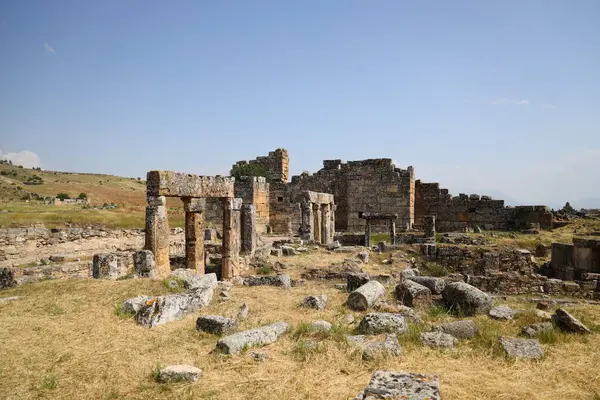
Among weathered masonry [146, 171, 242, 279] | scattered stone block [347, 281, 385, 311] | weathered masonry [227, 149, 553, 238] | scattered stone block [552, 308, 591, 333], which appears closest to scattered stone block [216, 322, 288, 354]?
scattered stone block [347, 281, 385, 311]

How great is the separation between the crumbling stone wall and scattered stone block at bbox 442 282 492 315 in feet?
65.3

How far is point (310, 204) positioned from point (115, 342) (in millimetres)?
16170

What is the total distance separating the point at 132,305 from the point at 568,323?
741 centimetres

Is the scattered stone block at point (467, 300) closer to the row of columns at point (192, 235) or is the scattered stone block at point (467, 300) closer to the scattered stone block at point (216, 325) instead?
the scattered stone block at point (216, 325)

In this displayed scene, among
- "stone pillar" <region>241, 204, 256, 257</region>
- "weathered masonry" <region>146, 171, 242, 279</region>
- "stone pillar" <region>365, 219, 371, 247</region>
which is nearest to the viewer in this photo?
"weathered masonry" <region>146, 171, 242, 279</region>

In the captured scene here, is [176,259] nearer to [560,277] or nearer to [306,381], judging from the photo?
[306,381]

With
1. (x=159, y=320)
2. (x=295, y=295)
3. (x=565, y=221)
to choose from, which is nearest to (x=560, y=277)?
(x=295, y=295)

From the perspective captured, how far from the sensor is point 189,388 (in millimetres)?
4777

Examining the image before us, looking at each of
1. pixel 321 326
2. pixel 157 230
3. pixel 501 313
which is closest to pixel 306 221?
pixel 157 230

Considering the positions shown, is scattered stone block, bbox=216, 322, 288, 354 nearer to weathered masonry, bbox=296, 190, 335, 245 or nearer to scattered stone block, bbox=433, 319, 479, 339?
scattered stone block, bbox=433, 319, 479, 339

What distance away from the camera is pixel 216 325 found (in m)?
6.79

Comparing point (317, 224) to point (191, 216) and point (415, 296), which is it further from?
point (415, 296)

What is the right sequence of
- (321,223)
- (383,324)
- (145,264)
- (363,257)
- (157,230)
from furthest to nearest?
(321,223) → (363,257) → (157,230) → (145,264) → (383,324)

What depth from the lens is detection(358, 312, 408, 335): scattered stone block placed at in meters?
6.40
